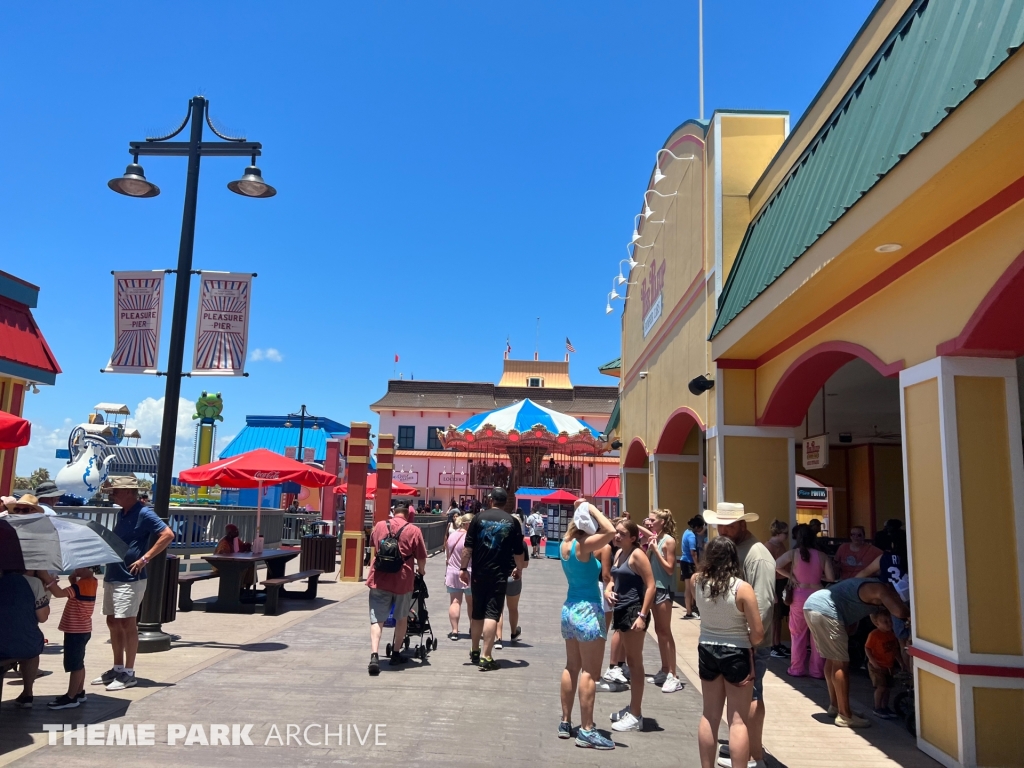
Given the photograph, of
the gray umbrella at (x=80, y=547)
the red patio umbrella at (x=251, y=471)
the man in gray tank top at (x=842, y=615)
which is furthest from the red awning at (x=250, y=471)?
the man in gray tank top at (x=842, y=615)

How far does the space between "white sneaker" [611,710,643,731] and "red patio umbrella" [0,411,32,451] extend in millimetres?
5806

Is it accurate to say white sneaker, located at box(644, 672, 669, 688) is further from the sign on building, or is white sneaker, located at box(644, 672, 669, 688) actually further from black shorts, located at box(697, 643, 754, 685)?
the sign on building

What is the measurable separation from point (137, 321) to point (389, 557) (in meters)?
4.07

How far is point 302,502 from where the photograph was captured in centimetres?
4828

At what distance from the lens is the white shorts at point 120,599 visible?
635 cm

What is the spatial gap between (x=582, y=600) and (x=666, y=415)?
8707mm

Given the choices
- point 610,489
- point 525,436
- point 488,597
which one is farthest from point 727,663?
point 610,489

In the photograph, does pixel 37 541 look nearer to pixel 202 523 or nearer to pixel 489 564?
pixel 489 564

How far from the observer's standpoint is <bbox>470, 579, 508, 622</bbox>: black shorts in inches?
298

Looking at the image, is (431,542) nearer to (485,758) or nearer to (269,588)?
(269,588)

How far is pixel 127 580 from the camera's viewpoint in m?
6.41

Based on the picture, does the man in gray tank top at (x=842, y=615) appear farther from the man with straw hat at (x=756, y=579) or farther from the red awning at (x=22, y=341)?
the red awning at (x=22, y=341)

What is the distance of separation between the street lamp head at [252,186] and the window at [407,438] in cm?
3900

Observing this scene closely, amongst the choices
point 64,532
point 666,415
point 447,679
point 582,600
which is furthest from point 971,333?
point 666,415
